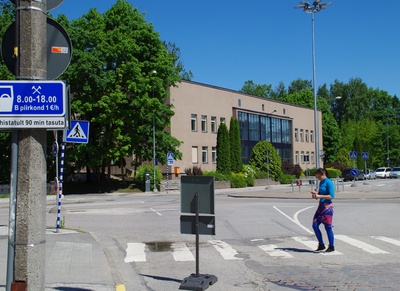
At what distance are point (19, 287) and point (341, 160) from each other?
83.9 m

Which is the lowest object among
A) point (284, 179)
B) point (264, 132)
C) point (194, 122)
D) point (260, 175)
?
point (284, 179)

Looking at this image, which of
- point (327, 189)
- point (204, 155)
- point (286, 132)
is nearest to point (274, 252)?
point (327, 189)

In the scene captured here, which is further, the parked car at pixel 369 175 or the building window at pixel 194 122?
the parked car at pixel 369 175

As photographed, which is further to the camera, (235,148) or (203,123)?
(203,123)

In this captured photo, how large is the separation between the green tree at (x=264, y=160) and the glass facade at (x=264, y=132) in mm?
4262

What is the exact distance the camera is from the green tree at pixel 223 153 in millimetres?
52406

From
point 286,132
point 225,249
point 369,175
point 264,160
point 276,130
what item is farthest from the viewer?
point 286,132

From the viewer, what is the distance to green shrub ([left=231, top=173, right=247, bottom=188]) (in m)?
51.4

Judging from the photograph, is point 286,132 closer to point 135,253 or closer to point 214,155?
point 214,155

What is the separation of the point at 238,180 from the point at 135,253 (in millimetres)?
41422

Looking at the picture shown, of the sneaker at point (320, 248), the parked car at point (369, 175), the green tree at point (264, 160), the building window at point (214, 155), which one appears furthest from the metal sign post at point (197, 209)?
the parked car at point (369, 175)

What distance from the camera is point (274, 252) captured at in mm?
10617

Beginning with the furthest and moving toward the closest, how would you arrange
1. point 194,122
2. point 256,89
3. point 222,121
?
point 256,89 < point 222,121 < point 194,122

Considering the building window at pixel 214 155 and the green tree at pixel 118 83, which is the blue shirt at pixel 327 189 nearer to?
the green tree at pixel 118 83
